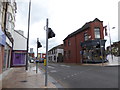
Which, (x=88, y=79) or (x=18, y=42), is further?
(x=18, y=42)

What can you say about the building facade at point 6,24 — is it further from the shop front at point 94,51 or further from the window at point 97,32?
the window at point 97,32

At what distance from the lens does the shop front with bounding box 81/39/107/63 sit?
84.8 feet

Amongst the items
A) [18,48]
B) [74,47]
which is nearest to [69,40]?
[74,47]

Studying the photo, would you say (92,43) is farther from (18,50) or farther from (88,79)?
(88,79)

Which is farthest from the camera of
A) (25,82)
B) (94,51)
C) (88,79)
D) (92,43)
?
(94,51)

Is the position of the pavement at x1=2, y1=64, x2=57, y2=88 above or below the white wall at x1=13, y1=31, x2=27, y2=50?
below

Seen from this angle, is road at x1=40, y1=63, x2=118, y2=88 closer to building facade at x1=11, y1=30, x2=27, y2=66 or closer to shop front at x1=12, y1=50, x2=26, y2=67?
shop front at x1=12, y1=50, x2=26, y2=67

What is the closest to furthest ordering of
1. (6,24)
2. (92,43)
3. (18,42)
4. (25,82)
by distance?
(25,82)
(6,24)
(18,42)
(92,43)

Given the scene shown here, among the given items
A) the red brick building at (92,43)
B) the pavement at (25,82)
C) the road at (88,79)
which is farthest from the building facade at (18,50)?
the red brick building at (92,43)

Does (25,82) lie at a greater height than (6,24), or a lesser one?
lesser

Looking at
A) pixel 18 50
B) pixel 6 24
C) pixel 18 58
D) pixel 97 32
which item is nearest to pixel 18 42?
pixel 18 50

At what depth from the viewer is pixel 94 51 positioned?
87.1 feet

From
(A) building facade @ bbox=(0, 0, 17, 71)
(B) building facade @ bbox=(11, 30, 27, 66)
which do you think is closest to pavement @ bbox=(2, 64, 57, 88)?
(A) building facade @ bbox=(0, 0, 17, 71)

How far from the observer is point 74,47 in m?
34.2
